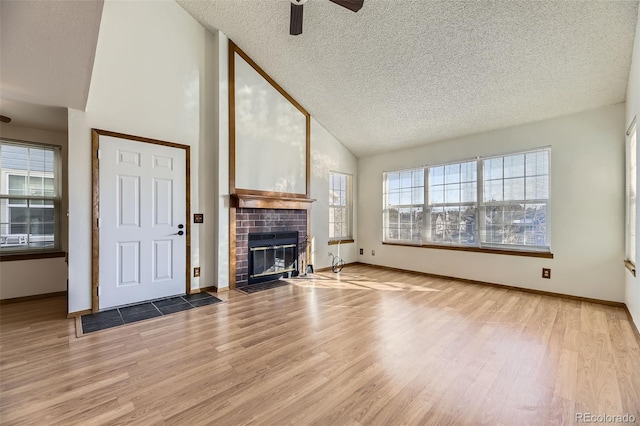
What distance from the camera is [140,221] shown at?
353 centimetres

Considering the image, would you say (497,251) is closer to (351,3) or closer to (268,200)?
(268,200)

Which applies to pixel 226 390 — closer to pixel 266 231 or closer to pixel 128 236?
pixel 128 236

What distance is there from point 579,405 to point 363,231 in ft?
15.3

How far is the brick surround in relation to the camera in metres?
4.27

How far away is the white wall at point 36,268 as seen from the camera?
357cm

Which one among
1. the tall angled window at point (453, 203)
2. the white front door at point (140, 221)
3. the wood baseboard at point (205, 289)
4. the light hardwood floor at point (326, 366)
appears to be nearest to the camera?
the light hardwood floor at point (326, 366)

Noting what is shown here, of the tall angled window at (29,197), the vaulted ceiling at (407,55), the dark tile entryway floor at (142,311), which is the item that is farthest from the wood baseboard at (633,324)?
the tall angled window at (29,197)

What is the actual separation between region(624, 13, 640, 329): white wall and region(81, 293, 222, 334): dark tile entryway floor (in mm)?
4451

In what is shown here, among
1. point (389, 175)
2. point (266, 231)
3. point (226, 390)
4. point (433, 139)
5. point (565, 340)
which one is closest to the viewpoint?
point (226, 390)

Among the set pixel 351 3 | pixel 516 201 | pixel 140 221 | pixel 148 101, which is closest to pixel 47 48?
pixel 148 101

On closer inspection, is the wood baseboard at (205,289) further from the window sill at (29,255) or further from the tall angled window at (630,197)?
the tall angled window at (630,197)

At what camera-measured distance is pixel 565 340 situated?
2484 millimetres

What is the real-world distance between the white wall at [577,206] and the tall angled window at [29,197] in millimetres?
6269

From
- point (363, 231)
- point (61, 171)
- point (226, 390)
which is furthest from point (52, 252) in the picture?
point (363, 231)
